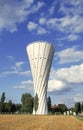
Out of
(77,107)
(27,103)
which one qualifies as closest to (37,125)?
(27,103)

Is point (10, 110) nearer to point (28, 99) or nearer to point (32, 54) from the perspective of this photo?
point (28, 99)

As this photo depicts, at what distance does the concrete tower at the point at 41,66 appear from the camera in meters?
106

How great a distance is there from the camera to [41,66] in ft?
352

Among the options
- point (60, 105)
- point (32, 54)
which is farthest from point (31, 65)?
point (60, 105)

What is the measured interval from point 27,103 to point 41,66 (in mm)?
24420

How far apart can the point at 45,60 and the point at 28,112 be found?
29.1 meters

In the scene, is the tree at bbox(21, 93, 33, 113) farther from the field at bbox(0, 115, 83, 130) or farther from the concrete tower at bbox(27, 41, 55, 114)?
the field at bbox(0, 115, 83, 130)

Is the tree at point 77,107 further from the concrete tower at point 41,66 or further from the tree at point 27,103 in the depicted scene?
the concrete tower at point 41,66

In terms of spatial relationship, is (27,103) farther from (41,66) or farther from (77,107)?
(77,107)

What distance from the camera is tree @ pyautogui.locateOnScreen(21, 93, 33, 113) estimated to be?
4907 inches

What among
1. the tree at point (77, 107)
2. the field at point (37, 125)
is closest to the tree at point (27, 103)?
the tree at point (77, 107)

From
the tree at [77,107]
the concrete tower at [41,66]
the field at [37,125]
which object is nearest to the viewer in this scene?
the field at [37,125]

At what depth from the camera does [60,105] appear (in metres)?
191

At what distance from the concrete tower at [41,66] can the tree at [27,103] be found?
12288 mm
